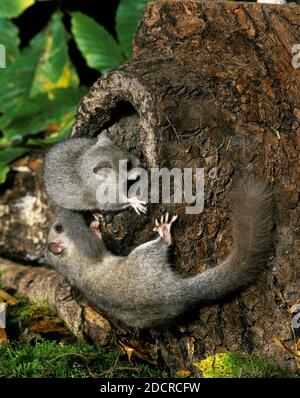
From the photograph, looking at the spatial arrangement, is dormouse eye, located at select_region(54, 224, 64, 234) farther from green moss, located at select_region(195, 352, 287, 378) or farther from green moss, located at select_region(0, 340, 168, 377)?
green moss, located at select_region(195, 352, 287, 378)

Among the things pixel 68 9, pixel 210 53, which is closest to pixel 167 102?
pixel 210 53

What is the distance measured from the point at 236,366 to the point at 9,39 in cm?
497

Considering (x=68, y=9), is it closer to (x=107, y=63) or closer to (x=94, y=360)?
(x=107, y=63)

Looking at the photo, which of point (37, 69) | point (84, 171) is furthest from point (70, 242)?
point (37, 69)

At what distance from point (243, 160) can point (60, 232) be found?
1.53m

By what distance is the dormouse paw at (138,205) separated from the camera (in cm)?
382

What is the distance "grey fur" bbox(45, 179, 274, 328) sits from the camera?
3.56m

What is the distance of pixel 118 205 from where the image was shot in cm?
411

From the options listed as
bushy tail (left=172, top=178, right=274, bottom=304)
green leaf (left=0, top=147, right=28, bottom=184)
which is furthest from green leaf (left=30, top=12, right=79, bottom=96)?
bushy tail (left=172, top=178, right=274, bottom=304)

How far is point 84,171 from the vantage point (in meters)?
4.57

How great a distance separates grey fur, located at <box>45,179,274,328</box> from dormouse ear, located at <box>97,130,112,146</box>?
775 mm

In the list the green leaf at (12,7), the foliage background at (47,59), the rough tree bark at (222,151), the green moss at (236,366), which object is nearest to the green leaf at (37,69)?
the foliage background at (47,59)

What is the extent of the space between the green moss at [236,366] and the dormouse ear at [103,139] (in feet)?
5.07

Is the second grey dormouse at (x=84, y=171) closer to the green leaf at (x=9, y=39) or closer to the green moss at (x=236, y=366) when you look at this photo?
the green moss at (x=236, y=366)
